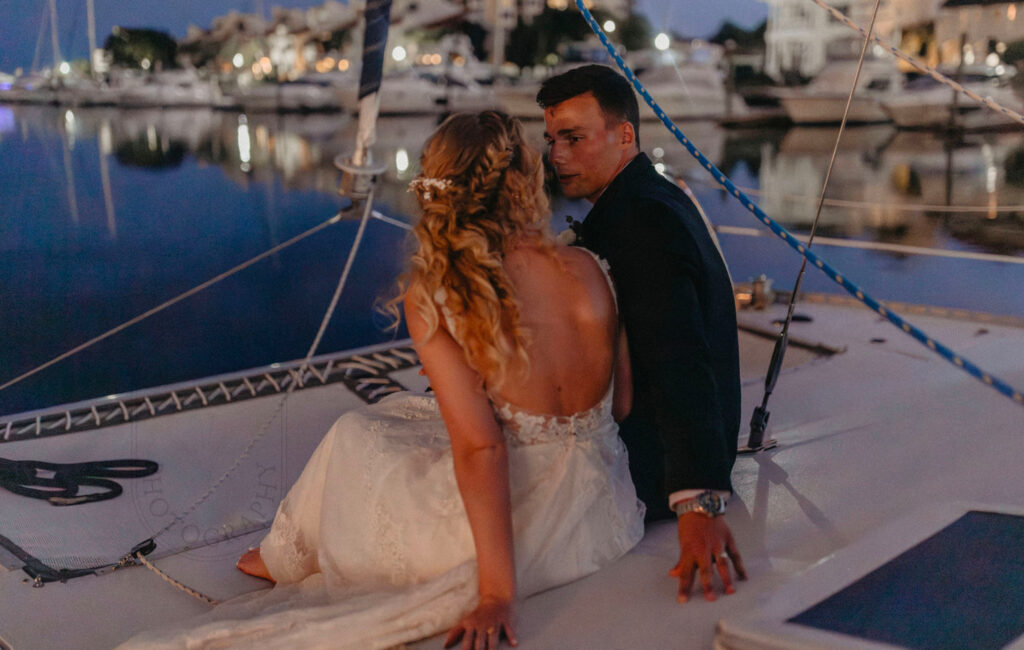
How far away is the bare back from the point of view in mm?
1438

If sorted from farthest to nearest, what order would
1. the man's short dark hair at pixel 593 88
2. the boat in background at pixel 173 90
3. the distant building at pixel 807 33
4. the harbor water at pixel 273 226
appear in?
the distant building at pixel 807 33 < the boat in background at pixel 173 90 < the harbor water at pixel 273 226 < the man's short dark hair at pixel 593 88

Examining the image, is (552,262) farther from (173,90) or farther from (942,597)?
(173,90)

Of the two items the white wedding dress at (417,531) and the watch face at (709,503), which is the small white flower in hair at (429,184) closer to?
the white wedding dress at (417,531)

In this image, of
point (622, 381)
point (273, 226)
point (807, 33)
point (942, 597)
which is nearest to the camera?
point (942, 597)

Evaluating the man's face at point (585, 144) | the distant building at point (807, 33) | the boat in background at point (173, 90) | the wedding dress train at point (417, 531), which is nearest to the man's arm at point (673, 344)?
the wedding dress train at point (417, 531)

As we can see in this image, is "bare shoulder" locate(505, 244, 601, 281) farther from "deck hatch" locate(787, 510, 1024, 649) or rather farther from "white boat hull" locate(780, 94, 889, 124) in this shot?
"white boat hull" locate(780, 94, 889, 124)

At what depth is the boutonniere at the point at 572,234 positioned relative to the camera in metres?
1.70

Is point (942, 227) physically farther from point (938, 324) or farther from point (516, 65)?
point (516, 65)

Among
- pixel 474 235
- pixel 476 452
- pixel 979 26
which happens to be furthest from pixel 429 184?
pixel 979 26

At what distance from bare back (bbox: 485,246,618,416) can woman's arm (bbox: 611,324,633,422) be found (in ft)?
0.27

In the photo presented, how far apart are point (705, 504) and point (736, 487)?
48 cm

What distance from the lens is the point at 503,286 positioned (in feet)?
4.55

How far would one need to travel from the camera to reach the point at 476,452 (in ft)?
4.49

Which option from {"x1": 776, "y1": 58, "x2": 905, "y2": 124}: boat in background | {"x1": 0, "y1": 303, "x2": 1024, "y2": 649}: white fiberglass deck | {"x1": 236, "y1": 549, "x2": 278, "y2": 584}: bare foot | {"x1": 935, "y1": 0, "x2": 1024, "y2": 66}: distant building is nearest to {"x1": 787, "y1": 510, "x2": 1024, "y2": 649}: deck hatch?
{"x1": 0, "y1": 303, "x2": 1024, "y2": 649}: white fiberglass deck
